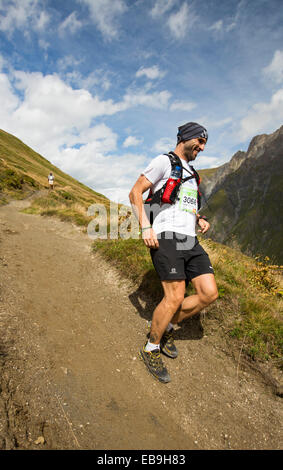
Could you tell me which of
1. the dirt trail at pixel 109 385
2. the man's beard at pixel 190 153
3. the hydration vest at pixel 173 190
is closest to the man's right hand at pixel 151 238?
the hydration vest at pixel 173 190

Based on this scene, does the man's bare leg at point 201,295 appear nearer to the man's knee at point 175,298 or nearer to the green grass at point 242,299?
the man's knee at point 175,298

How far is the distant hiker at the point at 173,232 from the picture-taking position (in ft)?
10.5

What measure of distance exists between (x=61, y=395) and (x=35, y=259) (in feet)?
15.9

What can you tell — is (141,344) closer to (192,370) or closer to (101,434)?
(192,370)

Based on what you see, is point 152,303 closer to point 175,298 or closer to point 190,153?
point 175,298

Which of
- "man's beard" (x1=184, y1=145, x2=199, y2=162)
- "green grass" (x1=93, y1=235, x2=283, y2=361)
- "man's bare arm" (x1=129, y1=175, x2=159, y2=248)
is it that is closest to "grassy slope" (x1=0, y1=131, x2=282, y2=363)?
"green grass" (x1=93, y1=235, x2=283, y2=361)

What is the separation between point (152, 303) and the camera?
16.5 ft

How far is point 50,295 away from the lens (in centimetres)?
498

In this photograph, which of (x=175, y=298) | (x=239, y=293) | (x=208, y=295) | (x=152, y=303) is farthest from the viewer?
(x=152, y=303)

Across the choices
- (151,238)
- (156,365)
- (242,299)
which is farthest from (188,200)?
(156,365)

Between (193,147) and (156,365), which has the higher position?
(193,147)

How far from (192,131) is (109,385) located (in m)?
3.74
